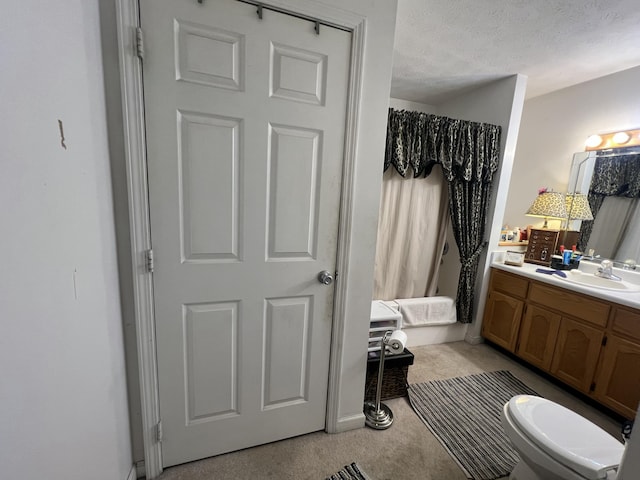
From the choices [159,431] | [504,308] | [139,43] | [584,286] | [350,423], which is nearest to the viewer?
[139,43]

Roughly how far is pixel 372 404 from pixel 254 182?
1.59m

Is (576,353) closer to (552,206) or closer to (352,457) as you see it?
(552,206)

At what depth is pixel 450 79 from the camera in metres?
2.45

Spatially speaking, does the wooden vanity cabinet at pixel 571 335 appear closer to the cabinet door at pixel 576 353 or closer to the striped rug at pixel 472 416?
the cabinet door at pixel 576 353

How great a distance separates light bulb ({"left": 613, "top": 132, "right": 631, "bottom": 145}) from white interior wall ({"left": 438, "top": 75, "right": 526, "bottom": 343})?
67cm

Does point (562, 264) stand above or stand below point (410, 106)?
below

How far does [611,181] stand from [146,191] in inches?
131

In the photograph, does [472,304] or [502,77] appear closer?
[502,77]

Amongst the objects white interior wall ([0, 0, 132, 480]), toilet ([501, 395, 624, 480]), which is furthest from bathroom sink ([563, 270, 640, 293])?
white interior wall ([0, 0, 132, 480])

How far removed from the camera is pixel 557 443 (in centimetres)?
108

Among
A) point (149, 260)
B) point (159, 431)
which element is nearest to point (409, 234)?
point (149, 260)

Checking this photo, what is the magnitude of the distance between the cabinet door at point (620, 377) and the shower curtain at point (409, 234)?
1270 mm

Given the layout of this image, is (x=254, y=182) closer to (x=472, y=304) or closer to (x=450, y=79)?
(x=450, y=79)

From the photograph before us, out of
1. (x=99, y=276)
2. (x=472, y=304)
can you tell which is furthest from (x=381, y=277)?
(x=99, y=276)
